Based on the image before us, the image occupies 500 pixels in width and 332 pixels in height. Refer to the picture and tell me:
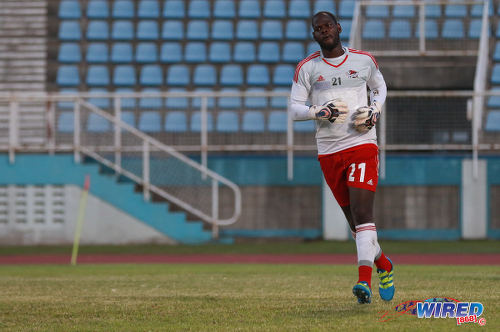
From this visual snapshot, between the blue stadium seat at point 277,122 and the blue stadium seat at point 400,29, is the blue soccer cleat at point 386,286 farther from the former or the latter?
the blue stadium seat at point 400,29

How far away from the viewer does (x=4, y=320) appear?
210 inches

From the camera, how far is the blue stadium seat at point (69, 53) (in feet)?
77.4

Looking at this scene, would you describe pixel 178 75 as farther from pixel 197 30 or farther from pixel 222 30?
pixel 222 30

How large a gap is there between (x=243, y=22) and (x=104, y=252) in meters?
10.1

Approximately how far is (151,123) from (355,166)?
11774 mm

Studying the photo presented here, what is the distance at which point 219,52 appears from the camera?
23.4m

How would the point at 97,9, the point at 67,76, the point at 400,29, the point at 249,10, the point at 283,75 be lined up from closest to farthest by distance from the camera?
the point at 400,29
the point at 283,75
the point at 67,76
the point at 249,10
the point at 97,9

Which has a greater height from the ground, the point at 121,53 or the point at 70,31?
the point at 70,31

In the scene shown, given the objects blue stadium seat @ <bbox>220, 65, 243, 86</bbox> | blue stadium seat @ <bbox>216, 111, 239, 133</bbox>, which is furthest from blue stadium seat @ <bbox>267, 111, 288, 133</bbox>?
blue stadium seat @ <bbox>220, 65, 243, 86</bbox>

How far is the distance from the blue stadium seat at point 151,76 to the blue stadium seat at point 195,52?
89 centimetres

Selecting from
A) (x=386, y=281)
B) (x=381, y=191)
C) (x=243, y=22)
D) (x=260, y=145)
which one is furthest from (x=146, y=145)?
(x=386, y=281)

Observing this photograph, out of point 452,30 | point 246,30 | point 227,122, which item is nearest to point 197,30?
point 246,30

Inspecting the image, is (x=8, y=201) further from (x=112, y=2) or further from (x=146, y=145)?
(x=112, y=2)

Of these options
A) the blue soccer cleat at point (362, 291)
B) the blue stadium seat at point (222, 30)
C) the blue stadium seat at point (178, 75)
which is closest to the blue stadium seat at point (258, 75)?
the blue stadium seat at point (222, 30)
